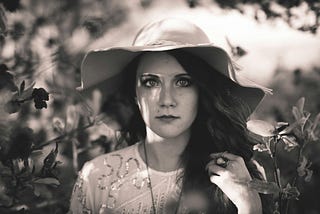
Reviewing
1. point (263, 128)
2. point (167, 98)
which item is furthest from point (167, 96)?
point (263, 128)

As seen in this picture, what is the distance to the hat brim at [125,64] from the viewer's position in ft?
10.3

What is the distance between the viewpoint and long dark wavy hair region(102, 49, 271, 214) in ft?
10.5

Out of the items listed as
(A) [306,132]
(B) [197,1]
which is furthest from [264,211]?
(B) [197,1]

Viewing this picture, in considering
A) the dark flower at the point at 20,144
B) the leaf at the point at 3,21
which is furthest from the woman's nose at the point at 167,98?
the leaf at the point at 3,21

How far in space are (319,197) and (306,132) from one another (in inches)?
107

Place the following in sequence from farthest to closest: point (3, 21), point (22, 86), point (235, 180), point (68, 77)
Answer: point (68, 77)
point (235, 180)
point (22, 86)
point (3, 21)

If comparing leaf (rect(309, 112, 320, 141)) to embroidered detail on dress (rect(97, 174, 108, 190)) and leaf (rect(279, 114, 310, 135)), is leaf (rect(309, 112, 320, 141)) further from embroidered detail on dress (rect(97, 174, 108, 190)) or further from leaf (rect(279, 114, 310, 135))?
→ embroidered detail on dress (rect(97, 174, 108, 190))

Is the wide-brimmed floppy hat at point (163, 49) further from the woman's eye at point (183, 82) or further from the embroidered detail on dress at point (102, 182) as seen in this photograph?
the embroidered detail on dress at point (102, 182)

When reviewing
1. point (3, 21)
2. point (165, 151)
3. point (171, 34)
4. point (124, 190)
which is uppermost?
point (3, 21)

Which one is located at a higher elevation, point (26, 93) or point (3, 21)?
point (3, 21)

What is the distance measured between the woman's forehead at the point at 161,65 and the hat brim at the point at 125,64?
6cm

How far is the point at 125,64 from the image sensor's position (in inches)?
135

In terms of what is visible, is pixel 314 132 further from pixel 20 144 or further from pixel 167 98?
pixel 20 144

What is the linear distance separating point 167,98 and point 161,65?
0.16 metres
